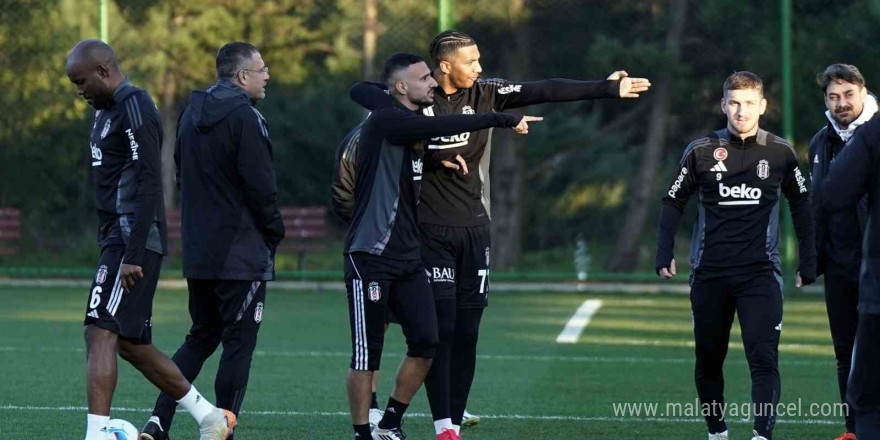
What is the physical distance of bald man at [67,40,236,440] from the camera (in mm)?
6219

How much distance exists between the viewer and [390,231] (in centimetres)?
660

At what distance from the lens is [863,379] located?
5070 millimetres

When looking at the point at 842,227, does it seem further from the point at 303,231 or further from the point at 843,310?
the point at 303,231

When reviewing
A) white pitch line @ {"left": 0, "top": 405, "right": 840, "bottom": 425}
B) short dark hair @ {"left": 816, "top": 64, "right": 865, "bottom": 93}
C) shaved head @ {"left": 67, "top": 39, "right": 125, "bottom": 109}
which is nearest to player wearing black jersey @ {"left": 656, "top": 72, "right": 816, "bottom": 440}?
short dark hair @ {"left": 816, "top": 64, "right": 865, "bottom": 93}

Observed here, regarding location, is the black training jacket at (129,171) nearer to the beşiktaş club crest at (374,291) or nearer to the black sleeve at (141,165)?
the black sleeve at (141,165)

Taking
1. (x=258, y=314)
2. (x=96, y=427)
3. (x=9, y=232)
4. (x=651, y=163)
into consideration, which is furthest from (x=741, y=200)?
(x=9, y=232)

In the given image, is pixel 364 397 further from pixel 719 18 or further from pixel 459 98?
pixel 719 18

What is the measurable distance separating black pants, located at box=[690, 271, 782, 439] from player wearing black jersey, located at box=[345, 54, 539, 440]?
4.67 feet

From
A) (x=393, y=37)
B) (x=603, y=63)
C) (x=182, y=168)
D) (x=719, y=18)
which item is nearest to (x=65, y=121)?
(x=393, y=37)

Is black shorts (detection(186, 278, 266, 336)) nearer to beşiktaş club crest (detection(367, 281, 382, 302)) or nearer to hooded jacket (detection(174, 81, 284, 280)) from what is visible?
hooded jacket (detection(174, 81, 284, 280))

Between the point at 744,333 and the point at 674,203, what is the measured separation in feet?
2.54

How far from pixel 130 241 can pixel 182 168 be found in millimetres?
732

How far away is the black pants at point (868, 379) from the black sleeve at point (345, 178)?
3.19m

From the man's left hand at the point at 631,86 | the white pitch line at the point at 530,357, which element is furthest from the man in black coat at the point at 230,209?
the white pitch line at the point at 530,357
